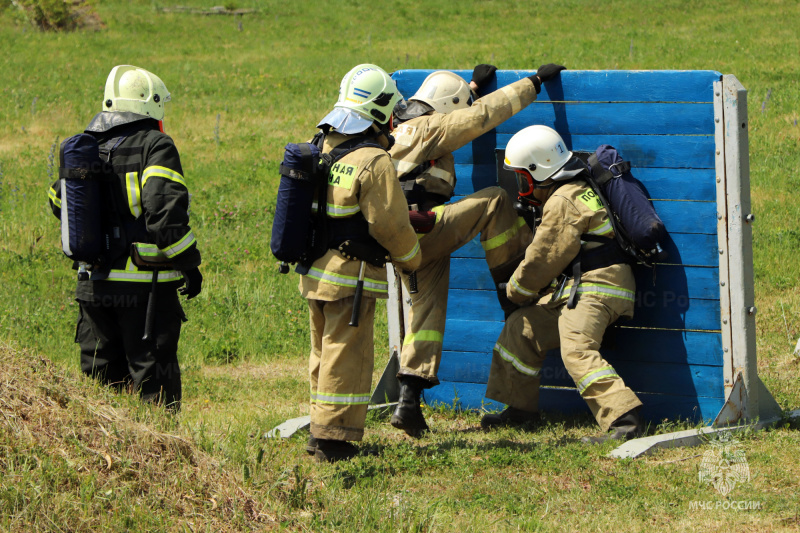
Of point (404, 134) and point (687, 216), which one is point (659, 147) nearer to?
point (687, 216)

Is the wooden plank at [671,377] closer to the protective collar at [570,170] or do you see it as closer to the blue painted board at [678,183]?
the blue painted board at [678,183]

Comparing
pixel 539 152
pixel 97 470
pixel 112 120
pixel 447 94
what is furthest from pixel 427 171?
pixel 97 470

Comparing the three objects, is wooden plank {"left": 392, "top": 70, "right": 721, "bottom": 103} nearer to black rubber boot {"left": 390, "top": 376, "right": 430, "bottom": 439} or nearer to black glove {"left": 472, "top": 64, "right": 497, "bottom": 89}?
black glove {"left": 472, "top": 64, "right": 497, "bottom": 89}

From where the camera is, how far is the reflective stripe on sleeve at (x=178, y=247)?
16.9 ft

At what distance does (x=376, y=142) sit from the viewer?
5.11 m

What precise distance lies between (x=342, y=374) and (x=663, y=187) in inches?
91.0

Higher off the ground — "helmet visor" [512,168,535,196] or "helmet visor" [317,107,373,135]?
"helmet visor" [317,107,373,135]

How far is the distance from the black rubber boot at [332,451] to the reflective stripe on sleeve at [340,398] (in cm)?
25

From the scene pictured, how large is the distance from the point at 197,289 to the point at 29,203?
7.62 m

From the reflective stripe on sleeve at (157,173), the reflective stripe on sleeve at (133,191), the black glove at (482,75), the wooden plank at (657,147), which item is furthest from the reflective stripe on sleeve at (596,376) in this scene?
the reflective stripe on sleeve at (133,191)

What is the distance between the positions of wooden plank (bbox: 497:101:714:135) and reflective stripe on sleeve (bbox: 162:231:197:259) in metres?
2.18

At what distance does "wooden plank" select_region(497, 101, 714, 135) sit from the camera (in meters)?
5.32

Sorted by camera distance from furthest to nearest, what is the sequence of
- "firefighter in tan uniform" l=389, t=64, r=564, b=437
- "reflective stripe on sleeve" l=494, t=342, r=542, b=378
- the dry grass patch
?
"reflective stripe on sleeve" l=494, t=342, r=542, b=378 < "firefighter in tan uniform" l=389, t=64, r=564, b=437 < the dry grass patch

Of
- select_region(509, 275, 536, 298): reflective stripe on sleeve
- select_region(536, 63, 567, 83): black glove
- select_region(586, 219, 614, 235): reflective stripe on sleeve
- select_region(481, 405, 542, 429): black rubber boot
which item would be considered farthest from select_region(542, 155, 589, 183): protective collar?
select_region(481, 405, 542, 429): black rubber boot
